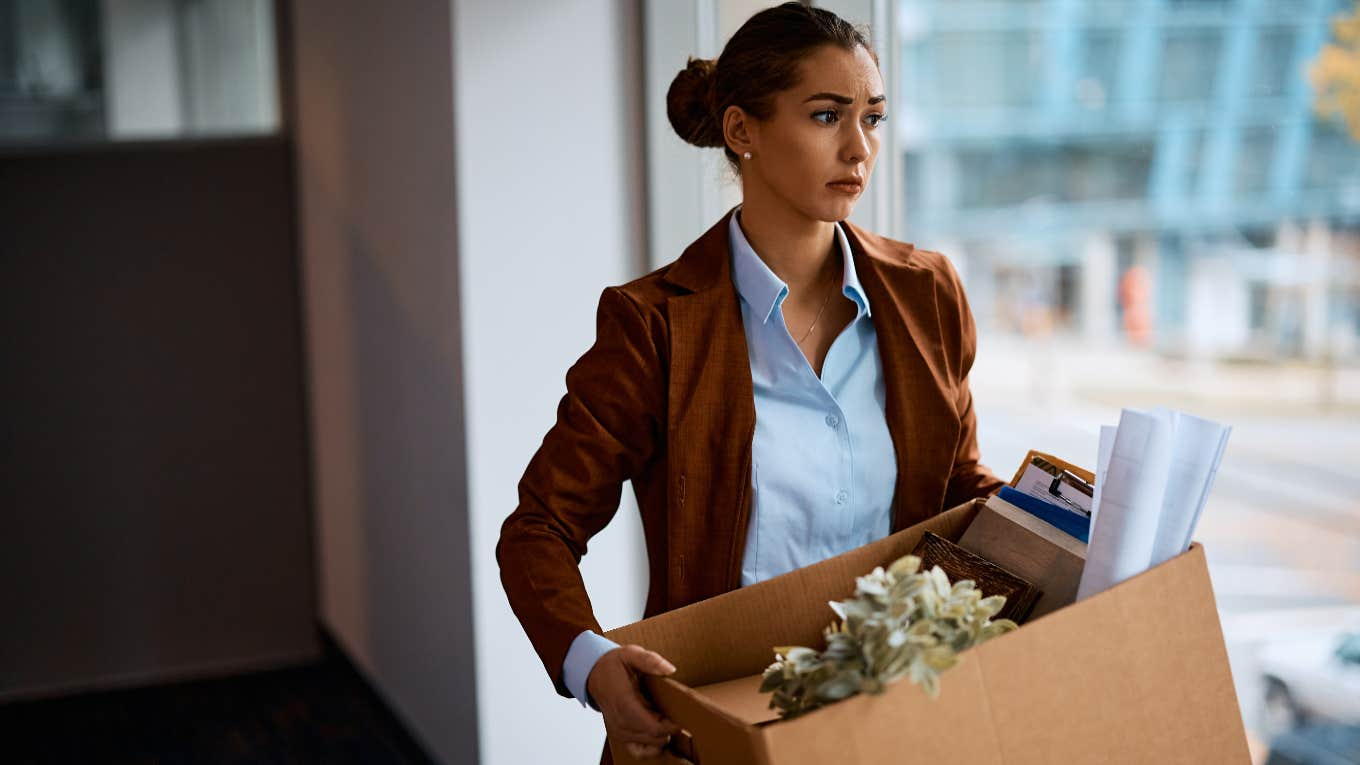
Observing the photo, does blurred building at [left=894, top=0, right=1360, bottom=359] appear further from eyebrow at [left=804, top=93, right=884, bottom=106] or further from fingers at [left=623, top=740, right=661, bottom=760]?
fingers at [left=623, top=740, right=661, bottom=760]

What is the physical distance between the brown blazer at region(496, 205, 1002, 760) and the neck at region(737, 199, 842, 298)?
49mm

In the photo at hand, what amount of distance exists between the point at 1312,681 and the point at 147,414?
13.0 ft

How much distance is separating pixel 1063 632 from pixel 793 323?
2.00ft

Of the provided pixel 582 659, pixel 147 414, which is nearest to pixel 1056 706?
pixel 582 659

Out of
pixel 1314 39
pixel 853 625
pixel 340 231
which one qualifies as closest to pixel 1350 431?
pixel 1314 39

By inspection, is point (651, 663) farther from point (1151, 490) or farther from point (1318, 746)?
point (1318, 746)

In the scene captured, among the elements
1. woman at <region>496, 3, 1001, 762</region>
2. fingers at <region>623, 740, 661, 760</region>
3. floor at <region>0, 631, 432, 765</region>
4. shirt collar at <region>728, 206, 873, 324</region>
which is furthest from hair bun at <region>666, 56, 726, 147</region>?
floor at <region>0, 631, 432, 765</region>

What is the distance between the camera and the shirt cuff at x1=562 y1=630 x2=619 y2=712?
1.31 meters

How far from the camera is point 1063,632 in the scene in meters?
1.07

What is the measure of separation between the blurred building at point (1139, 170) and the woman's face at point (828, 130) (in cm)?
65

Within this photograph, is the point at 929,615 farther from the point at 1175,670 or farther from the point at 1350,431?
the point at 1350,431

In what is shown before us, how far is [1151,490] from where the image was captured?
111cm

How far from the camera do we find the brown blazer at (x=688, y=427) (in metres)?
1.50

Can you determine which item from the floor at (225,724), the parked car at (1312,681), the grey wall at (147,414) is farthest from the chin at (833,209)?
the grey wall at (147,414)
